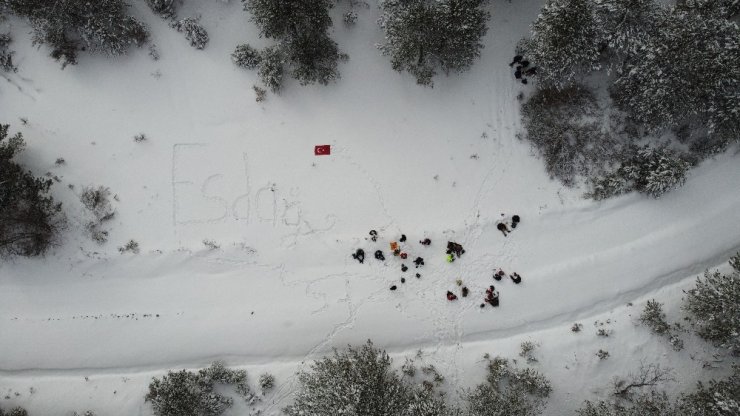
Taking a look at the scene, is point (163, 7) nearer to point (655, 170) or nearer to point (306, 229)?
point (306, 229)

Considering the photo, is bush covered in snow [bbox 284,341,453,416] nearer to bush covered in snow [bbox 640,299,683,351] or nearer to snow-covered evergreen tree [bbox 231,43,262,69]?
bush covered in snow [bbox 640,299,683,351]


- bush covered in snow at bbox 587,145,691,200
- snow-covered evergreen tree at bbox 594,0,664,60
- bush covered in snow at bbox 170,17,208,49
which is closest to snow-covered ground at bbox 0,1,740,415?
bush covered in snow at bbox 170,17,208,49

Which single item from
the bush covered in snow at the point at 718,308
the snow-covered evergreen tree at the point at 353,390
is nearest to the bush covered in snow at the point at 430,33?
the snow-covered evergreen tree at the point at 353,390

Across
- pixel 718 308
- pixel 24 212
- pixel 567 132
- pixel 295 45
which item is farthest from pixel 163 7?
pixel 718 308

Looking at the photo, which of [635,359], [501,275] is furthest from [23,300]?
[635,359]

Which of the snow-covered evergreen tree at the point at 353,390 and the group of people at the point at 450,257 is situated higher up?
the group of people at the point at 450,257

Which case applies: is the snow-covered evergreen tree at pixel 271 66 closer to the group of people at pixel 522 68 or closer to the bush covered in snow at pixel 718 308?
the group of people at pixel 522 68

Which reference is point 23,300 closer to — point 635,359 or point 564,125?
point 564,125
